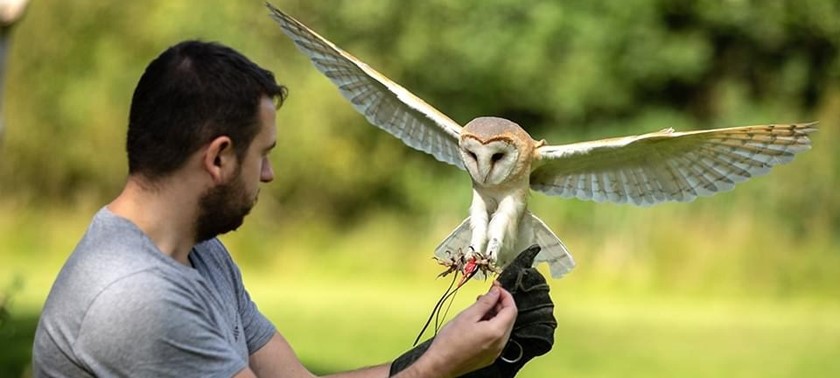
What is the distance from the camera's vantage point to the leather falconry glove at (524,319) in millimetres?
3082

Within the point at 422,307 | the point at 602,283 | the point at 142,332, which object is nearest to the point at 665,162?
the point at 142,332

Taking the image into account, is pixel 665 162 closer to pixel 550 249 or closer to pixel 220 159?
pixel 550 249

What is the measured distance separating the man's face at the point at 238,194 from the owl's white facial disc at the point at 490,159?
544 millimetres

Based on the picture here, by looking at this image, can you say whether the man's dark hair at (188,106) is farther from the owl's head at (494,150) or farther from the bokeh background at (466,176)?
the bokeh background at (466,176)

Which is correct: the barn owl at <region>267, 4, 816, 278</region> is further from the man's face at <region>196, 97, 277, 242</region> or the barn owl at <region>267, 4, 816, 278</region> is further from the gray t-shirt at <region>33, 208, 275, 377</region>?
the gray t-shirt at <region>33, 208, 275, 377</region>

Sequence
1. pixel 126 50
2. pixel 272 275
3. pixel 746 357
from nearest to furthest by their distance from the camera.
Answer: pixel 746 357
pixel 272 275
pixel 126 50

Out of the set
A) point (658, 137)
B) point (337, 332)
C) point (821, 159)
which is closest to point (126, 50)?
point (337, 332)

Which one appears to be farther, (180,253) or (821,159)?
(821,159)

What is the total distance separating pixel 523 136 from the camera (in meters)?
3.22

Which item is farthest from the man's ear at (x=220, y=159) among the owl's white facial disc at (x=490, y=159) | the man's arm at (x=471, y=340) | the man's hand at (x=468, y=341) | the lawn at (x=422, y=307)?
the lawn at (x=422, y=307)

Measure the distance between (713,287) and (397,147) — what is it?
5.00 metres

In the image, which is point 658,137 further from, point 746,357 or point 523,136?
point 746,357

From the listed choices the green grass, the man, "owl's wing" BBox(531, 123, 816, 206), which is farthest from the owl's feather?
the green grass

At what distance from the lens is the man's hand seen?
285cm
